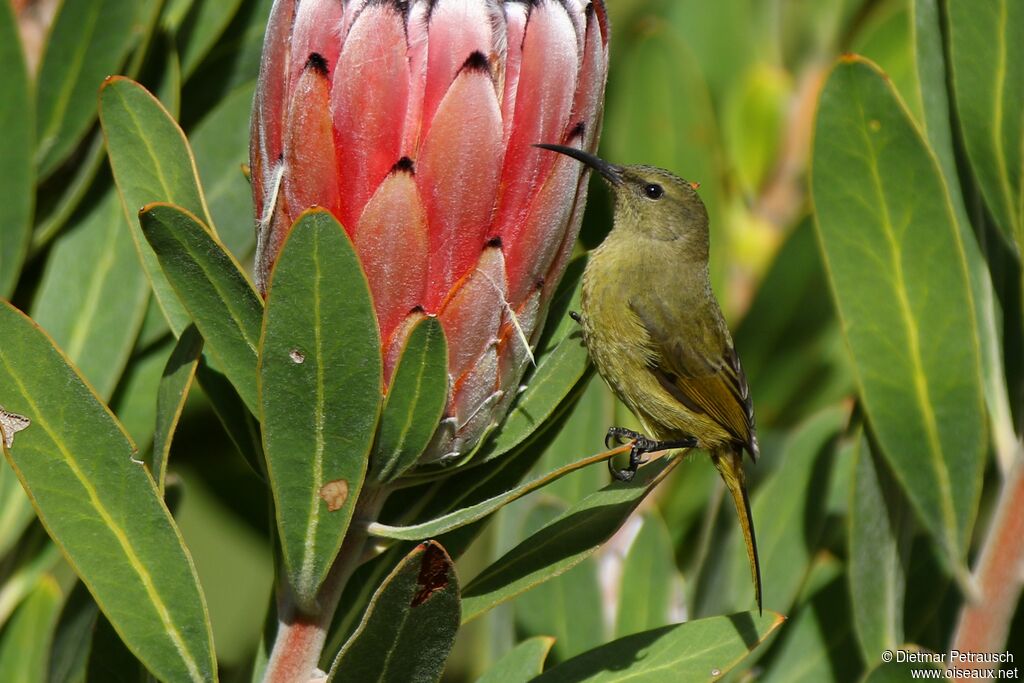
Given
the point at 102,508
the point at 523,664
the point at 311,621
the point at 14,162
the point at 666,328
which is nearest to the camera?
the point at 102,508

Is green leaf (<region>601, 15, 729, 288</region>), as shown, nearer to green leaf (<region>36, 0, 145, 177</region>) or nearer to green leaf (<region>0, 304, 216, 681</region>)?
green leaf (<region>36, 0, 145, 177</region>)

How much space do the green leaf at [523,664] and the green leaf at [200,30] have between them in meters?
1.20

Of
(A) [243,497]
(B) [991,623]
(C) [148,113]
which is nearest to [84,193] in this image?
(C) [148,113]

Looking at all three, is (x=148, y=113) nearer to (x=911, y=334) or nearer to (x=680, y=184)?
(x=911, y=334)

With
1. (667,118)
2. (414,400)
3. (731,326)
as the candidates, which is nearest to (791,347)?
(731,326)

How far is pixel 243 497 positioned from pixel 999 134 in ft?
6.59

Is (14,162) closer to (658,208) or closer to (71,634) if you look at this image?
(71,634)

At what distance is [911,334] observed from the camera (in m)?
1.98

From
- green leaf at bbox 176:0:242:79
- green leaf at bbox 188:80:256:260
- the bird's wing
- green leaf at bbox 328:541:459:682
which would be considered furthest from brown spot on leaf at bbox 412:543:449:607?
the bird's wing

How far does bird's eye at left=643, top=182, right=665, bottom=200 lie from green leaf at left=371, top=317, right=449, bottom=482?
59.5 inches

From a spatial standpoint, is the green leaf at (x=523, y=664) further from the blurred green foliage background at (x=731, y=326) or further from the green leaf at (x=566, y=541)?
the blurred green foliage background at (x=731, y=326)

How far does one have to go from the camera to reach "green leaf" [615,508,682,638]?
7.24 feet

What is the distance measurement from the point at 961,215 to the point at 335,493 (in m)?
1.34

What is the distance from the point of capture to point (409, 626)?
1410 mm
